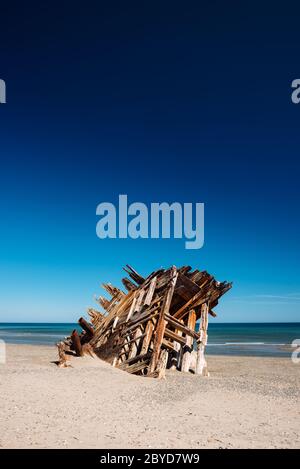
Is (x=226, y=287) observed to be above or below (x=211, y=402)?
above

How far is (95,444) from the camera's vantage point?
5.54 meters

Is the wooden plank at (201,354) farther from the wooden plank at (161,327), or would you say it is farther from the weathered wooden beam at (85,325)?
the weathered wooden beam at (85,325)

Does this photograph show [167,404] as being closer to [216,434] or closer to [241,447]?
[216,434]

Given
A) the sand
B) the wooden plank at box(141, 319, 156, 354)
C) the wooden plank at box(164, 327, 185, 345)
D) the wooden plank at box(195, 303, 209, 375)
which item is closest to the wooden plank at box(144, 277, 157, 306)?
the wooden plank at box(141, 319, 156, 354)

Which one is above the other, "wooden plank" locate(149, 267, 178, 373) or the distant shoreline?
"wooden plank" locate(149, 267, 178, 373)

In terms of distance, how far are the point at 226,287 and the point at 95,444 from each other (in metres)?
11.8

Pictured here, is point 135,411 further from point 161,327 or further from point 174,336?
point 174,336

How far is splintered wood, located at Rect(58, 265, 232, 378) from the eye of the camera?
509 inches

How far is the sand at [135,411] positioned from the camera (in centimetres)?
586

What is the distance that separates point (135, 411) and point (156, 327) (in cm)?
573

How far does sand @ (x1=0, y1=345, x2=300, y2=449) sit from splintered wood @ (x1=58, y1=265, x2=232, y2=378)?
1065 millimetres

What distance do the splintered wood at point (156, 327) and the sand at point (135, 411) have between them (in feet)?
3.49

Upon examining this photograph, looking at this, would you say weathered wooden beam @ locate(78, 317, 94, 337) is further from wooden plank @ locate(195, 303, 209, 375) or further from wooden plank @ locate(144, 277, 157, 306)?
wooden plank @ locate(195, 303, 209, 375)
